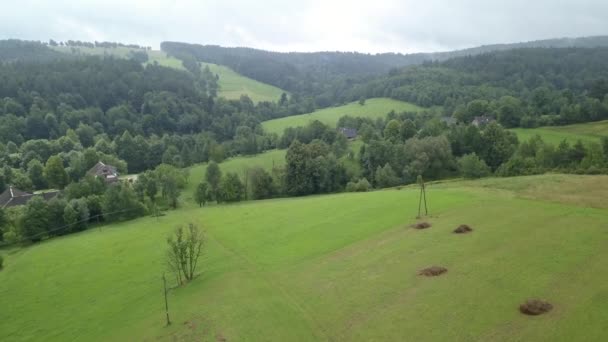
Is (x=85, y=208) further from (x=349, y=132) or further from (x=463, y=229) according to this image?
(x=349, y=132)

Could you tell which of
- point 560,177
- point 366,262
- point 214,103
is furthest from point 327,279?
point 214,103

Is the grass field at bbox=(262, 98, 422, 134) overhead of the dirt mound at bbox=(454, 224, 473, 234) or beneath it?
overhead

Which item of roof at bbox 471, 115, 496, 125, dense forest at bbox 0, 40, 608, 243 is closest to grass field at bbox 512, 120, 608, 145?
dense forest at bbox 0, 40, 608, 243

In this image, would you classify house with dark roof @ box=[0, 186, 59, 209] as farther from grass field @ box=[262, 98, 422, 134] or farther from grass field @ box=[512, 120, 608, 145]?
grass field @ box=[512, 120, 608, 145]

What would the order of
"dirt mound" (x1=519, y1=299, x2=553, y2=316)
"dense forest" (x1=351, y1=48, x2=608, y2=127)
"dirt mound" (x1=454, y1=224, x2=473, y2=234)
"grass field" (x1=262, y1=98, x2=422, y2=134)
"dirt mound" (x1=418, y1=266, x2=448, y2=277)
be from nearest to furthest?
1. "dirt mound" (x1=519, y1=299, x2=553, y2=316)
2. "dirt mound" (x1=418, y1=266, x2=448, y2=277)
3. "dirt mound" (x1=454, y1=224, x2=473, y2=234)
4. "dense forest" (x1=351, y1=48, x2=608, y2=127)
5. "grass field" (x1=262, y1=98, x2=422, y2=134)

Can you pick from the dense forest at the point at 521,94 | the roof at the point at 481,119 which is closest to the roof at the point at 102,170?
the roof at the point at 481,119

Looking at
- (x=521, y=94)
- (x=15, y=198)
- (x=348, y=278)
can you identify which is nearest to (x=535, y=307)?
(x=348, y=278)

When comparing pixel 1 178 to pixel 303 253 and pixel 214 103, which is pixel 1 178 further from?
pixel 214 103

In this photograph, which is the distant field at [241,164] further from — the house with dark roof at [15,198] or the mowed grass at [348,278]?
the mowed grass at [348,278]
